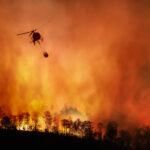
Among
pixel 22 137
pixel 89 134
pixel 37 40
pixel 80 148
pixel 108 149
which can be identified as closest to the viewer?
pixel 37 40

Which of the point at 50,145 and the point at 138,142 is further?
the point at 138,142

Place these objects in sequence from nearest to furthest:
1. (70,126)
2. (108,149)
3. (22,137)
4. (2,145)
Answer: (2,145) < (22,137) < (108,149) < (70,126)

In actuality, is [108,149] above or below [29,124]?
below

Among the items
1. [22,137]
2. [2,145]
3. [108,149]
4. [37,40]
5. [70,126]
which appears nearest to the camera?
[37,40]

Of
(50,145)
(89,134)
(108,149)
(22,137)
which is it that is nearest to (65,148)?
(50,145)

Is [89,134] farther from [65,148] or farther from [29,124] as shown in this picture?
[65,148]

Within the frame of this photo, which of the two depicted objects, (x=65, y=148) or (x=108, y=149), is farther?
(x=108, y=149)

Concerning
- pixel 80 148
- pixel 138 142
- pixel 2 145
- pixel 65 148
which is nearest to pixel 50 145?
pixel 65 148

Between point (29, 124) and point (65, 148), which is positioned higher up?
point (29, 124)

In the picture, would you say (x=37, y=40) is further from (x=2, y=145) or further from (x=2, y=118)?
(x=2, y=118)
